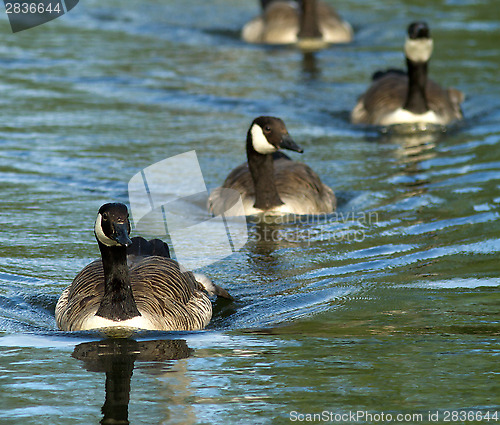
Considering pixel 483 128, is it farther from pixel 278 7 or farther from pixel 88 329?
pixel 88 329

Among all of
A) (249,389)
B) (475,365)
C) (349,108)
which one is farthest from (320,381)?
(349,108)

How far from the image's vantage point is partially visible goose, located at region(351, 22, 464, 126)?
1594cm

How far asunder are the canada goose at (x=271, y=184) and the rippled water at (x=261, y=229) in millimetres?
338

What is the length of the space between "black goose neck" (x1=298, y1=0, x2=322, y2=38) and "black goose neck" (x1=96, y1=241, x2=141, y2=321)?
15.2 m

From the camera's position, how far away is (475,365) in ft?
24.1

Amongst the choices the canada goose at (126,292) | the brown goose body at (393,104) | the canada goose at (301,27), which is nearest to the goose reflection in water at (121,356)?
the canada goose at (126,292)

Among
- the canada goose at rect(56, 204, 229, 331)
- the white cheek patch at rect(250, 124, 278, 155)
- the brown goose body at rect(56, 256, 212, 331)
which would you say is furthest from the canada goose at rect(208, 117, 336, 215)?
the brown goose body at rect(56, 256, 212, 331)

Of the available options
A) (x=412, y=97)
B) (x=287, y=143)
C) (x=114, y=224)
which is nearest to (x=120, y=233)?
(x=114, y=224)

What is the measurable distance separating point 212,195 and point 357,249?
2.65 m

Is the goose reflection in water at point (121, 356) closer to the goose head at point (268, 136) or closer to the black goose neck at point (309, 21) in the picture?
the goose head at point (268, 136)

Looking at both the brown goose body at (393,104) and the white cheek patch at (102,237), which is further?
the brown goose body at (393,104)

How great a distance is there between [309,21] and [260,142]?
11.0m

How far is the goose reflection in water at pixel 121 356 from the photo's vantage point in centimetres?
712

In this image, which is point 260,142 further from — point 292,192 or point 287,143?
point 292,192
